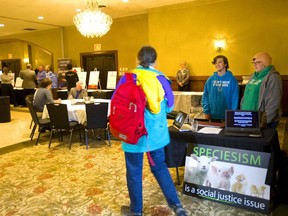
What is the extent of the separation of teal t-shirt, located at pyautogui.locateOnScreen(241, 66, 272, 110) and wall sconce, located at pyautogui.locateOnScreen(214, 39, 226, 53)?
477 centimetres

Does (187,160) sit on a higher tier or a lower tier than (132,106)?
lower

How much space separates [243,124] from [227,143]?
0.23m

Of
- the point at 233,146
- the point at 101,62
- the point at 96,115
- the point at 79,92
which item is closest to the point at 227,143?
the point at 233,146

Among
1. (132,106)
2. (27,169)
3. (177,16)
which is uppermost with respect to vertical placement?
(177,16)

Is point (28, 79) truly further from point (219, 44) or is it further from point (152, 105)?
point (152, 105)

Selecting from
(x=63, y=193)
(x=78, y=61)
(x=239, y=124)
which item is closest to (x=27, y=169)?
(x=63, y=193)

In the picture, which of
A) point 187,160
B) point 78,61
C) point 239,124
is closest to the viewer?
point 239,124

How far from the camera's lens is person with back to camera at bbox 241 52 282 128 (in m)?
2.65

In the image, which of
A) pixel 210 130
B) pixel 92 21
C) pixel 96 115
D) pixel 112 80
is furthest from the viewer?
pixel 112 80

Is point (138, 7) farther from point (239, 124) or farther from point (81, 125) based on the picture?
point (239, 124)

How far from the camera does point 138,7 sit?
8312mm

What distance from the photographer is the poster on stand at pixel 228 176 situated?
2.28 meters

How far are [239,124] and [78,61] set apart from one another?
31.4 ft

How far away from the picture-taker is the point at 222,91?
10.3 feet
